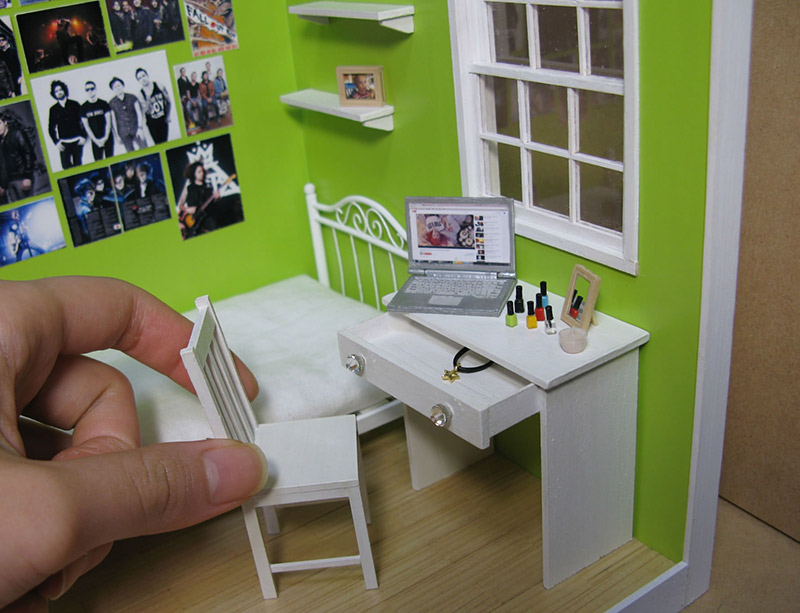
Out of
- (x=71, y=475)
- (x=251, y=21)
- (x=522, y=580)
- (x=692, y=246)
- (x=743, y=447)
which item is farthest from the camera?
(x=251, y=21)

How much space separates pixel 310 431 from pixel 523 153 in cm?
89

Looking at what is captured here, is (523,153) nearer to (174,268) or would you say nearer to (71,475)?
(174,268)

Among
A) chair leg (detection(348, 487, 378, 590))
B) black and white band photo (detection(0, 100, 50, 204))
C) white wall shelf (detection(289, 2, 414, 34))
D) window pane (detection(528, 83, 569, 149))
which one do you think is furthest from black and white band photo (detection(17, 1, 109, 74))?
chair leg (detection(348, 487, 378, 590))

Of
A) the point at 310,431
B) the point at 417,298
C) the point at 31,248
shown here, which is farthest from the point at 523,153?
the point at 31,248

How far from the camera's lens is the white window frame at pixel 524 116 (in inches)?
72.4

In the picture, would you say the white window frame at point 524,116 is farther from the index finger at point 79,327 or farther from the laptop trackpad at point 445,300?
the index finger at point 79,327

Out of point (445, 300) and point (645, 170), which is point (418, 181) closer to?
point (445, 300)

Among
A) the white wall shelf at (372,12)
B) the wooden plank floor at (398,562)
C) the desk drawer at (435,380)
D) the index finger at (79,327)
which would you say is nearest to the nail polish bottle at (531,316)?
the desk drawer at (435,380)

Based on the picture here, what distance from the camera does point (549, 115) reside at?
2.12 m

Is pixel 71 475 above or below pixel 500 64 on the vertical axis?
below

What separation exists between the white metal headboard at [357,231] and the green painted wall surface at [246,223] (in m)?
0.09

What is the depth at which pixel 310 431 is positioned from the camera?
7.21ft

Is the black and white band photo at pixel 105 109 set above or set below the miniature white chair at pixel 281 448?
above

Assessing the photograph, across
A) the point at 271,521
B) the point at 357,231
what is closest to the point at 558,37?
the point at 357,231
